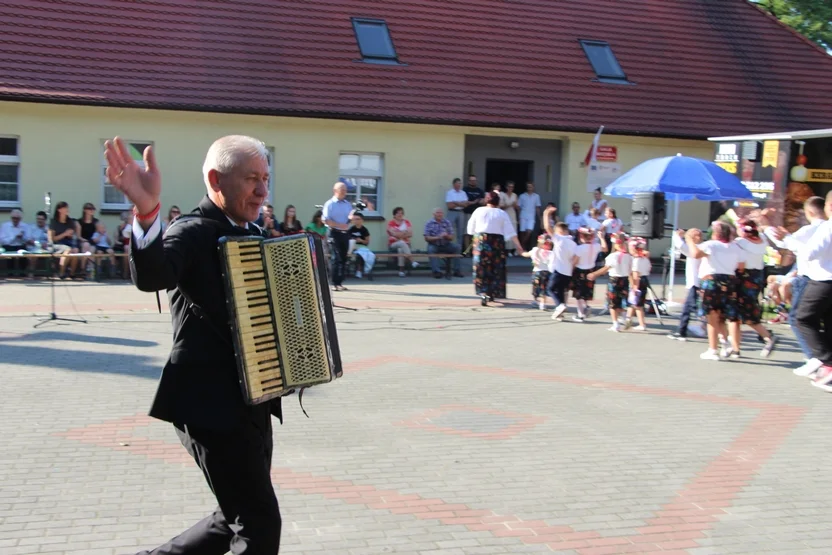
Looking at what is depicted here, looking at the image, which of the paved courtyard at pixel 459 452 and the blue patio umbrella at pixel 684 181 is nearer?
the paved courtyard at pixel 459 452

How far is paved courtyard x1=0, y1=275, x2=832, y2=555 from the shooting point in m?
4.74

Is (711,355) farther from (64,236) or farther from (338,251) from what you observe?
(64,236)

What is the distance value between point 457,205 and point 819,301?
11.6m

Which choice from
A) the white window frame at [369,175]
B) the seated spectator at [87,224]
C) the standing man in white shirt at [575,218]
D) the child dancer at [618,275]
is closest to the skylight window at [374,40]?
the white window frame at [369,175]

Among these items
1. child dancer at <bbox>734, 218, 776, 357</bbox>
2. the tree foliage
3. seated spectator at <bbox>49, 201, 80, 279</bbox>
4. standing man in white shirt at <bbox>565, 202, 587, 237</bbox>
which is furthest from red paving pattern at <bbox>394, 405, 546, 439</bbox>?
the tree foliage

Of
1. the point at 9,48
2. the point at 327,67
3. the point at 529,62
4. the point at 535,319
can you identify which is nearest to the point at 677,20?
the point at 529,62

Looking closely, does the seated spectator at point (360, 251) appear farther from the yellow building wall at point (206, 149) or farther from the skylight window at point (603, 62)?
the skylight window at point (603, 62)

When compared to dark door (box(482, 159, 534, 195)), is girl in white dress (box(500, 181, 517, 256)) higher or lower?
lower

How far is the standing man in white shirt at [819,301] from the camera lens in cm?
837

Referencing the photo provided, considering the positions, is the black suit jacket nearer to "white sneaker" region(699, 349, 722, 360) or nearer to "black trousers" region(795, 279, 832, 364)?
"black trousers" region(795, 279, 832, 364)

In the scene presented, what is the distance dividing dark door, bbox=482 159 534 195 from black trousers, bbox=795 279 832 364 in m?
13.5

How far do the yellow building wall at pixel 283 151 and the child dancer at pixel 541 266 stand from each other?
671cm

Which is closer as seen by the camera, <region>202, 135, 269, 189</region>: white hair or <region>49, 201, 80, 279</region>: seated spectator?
<region>202, 135, 269, 189</region>: white hair

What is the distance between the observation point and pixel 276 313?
3.23 m
